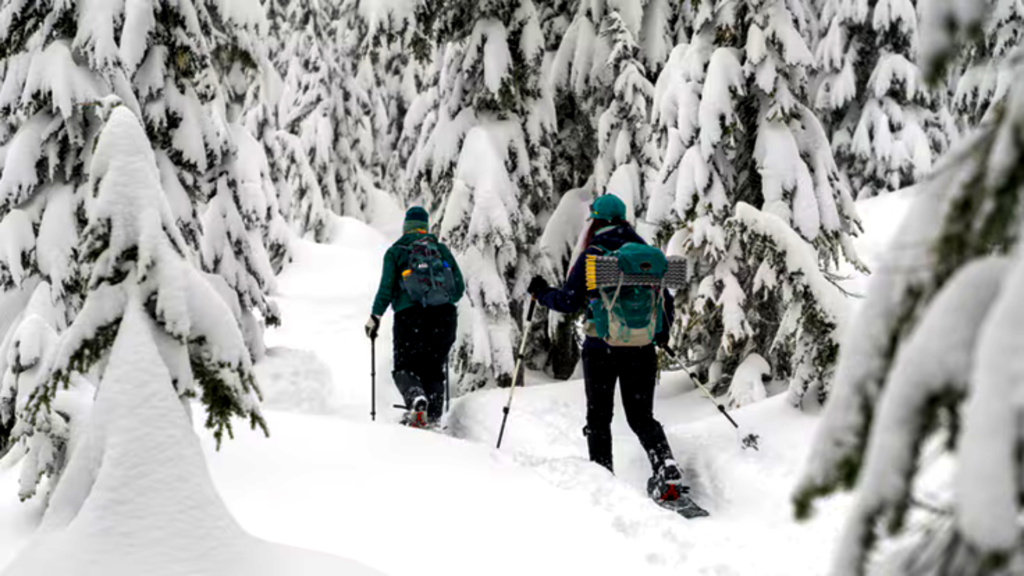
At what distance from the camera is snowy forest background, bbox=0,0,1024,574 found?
116 cm

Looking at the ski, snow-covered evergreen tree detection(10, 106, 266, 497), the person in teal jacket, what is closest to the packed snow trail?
the ski

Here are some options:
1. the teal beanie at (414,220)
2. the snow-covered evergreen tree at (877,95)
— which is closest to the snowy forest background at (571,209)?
the teal beanie at (414,220)

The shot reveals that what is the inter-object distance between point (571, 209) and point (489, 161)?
5.84ft

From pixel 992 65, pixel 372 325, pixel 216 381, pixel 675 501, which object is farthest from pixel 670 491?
pixel 992 65

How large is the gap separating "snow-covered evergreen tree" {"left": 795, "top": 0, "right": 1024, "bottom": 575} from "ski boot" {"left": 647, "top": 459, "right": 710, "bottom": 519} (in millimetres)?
4581

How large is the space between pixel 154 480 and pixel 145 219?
1134 mm

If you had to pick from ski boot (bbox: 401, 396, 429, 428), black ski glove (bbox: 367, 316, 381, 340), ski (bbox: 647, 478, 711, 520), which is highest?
black ski glove (bbox: 367, 316, 381, 340)

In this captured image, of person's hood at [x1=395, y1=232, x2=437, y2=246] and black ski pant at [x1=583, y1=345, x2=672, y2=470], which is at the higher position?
person's hood at [x1=395, y1=232, x2=437, y2=246]

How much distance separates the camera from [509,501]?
495 cm

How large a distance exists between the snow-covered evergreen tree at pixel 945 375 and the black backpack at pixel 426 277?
623cm

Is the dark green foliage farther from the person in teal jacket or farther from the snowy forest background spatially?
the person in teal jacket

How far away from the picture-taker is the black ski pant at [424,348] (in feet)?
25.1

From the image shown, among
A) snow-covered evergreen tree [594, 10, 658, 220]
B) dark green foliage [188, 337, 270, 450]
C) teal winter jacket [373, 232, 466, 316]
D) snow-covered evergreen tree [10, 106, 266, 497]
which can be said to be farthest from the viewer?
snow-covered evergreen tree [594, 10, 658, 220]

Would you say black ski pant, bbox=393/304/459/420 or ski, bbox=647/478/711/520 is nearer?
ski, bbox=647/478/711/520
